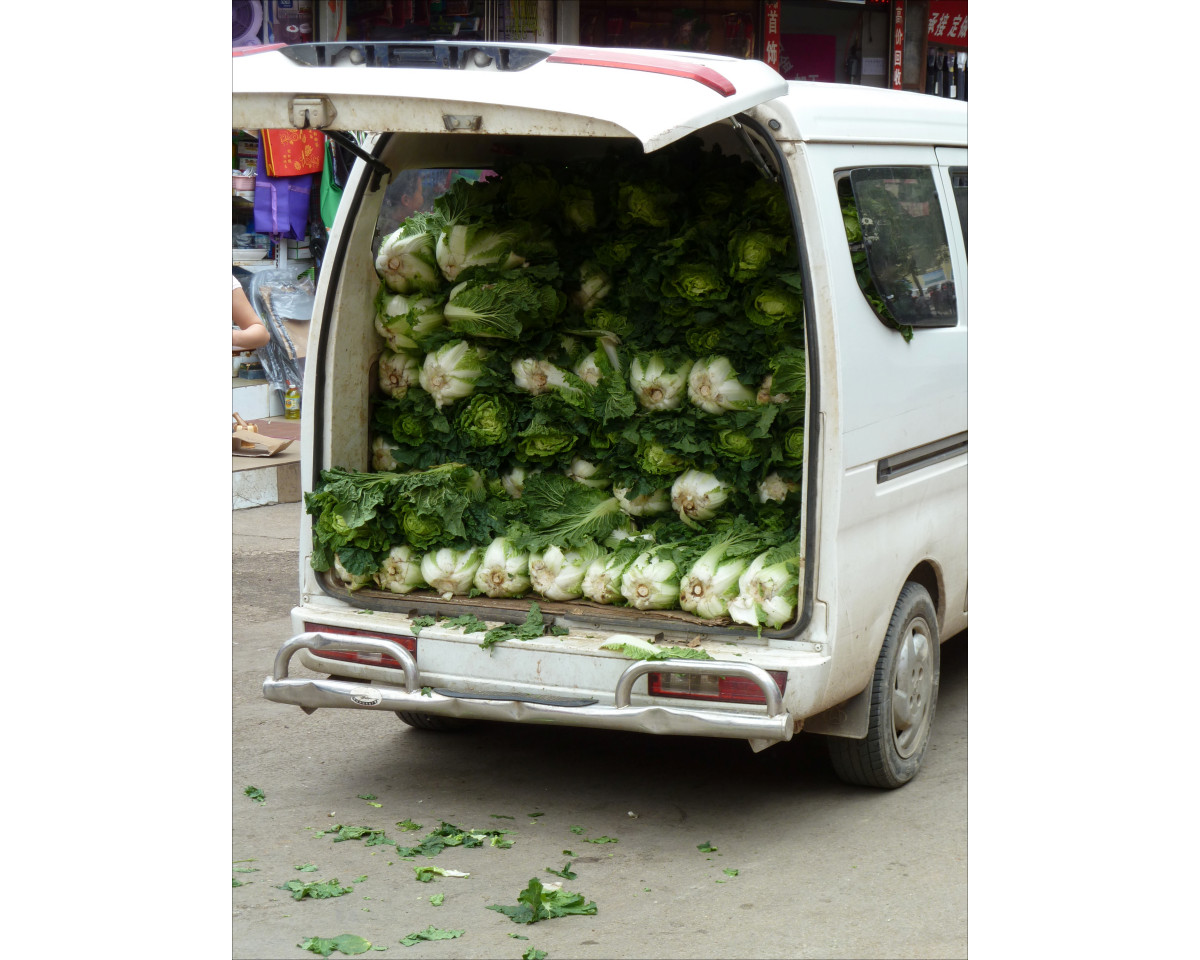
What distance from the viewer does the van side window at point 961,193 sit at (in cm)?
525

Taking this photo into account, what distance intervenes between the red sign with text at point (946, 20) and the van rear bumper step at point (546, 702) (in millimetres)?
10633

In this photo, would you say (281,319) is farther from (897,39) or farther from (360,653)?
(360,653)

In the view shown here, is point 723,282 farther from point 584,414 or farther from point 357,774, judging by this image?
point 357,774

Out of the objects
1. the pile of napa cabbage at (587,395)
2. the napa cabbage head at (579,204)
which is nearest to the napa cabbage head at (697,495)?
the pile of napa cabbage at (587,395)

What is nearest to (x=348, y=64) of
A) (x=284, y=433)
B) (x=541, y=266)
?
(x=541, y=266)

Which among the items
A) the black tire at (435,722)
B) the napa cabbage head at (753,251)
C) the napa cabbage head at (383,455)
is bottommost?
the black tire at (435,722)

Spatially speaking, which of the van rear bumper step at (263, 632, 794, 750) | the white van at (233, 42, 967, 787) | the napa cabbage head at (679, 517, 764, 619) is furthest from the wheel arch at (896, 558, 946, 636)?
the van rear bumper step at (263, 632, 794, 750)

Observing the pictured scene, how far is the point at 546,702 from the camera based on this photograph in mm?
4293

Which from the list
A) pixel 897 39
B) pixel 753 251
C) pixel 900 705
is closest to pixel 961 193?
pixel 753 251

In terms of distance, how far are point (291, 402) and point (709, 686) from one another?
777cm

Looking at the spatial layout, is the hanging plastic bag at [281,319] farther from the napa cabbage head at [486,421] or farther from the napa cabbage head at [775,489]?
the napa cabbage head at [775,489]

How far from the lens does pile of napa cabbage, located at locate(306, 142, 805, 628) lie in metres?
4.75

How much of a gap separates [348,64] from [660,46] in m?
8.32

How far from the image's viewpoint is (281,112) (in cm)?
388
